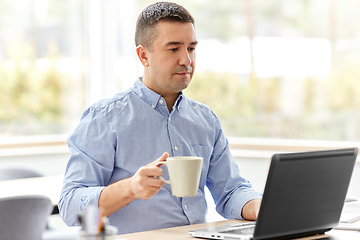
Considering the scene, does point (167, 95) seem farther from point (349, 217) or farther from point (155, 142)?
point (349, 217)

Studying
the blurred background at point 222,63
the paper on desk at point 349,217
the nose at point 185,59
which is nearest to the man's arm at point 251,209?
the paper on desk at point 349,217

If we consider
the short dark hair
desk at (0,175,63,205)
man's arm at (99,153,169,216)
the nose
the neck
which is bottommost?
desk at (0,175,63,205)

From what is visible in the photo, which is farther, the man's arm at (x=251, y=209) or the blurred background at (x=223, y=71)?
the blurred background at (x=223, y=71)

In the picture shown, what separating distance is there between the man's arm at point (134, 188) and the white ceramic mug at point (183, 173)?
0.03 metres

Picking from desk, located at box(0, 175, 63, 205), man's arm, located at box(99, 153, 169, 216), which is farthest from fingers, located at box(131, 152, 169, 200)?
desk, located at box(0, 175, 63, 205)

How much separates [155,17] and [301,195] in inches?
33.8

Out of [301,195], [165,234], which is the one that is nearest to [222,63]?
[165,234]

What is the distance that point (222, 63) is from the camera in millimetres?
4199

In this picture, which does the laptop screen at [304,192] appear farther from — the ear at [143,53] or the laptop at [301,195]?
the ear at [143,53]

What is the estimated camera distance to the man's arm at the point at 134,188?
3.70ft

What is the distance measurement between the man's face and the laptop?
22.7 inches

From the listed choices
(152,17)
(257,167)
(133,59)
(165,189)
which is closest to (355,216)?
(165,189)

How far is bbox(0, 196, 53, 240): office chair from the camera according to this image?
163 centimetres

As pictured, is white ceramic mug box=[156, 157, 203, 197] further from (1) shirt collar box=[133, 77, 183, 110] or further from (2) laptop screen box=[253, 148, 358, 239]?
(1) shirt collar box=[133, 77, 183, 110]
